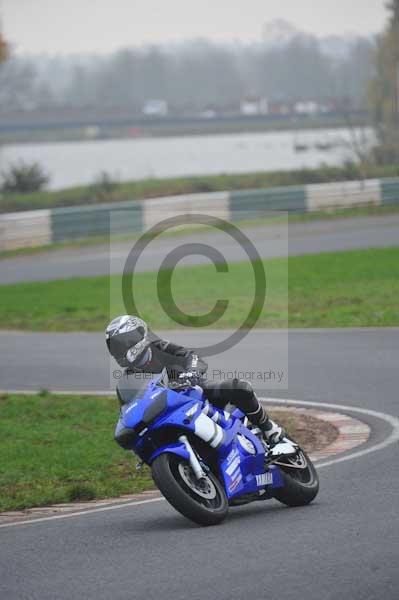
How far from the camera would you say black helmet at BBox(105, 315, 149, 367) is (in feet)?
24.4

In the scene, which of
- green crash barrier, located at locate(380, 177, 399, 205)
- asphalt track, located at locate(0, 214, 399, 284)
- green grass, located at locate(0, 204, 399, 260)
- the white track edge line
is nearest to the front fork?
the white track edge line

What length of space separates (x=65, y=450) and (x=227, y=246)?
18980 millimetres

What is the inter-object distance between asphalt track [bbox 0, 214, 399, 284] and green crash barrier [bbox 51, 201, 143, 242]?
135 cm

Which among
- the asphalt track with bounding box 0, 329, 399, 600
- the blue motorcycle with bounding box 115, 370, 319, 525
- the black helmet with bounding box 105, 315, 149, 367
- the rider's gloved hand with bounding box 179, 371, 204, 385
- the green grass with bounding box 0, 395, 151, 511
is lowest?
the green grass with bounding box 0, 395, 151, 511

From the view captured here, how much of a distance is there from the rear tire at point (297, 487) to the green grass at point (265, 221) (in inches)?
945

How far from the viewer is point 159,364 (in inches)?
300

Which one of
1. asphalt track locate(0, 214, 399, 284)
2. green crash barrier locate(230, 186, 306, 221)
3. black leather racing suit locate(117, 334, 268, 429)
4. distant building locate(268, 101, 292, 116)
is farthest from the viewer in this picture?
distant building locate(268, 101, 292, 116)

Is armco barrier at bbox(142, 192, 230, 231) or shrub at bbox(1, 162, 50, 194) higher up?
shrub at bbox(1, 162, 50, 194)

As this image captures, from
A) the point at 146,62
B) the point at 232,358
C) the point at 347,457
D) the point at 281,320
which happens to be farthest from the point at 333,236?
the point at 146,62

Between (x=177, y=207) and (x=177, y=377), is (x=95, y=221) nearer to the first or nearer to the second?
(x=177, y=207)

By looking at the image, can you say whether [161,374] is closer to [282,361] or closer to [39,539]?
[39,539]

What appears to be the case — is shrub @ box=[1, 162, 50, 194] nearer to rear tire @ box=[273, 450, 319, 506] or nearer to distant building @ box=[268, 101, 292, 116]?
rear tire @ box=[273, 450, 319, 506]

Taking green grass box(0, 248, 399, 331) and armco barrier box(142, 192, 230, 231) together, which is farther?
armco barrier box(142, 192, 230, 231)

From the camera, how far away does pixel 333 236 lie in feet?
97.1
